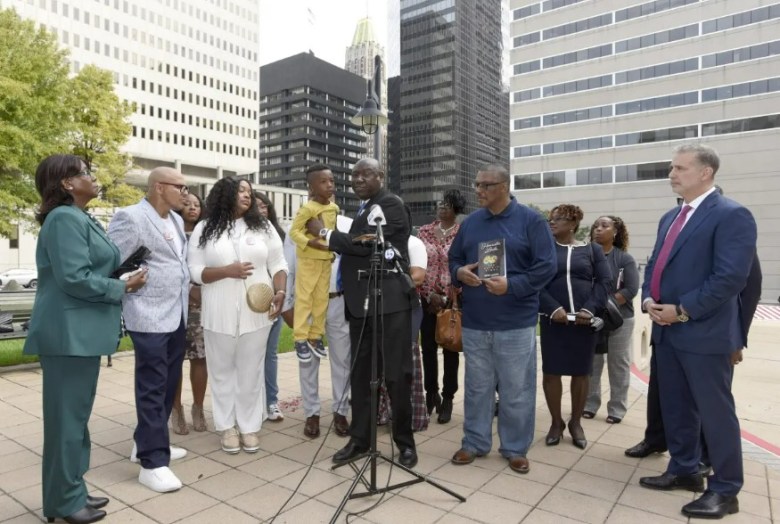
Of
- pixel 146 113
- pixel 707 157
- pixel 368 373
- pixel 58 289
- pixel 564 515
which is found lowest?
pixel 564 515

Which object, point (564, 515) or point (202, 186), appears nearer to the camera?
point (564, 515)

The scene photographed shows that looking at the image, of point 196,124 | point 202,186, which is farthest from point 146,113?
point 202,186

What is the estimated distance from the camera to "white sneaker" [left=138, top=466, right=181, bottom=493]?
12.1 ft

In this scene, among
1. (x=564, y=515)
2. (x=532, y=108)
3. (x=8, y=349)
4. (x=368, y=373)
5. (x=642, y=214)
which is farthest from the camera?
(x=532, y=108)

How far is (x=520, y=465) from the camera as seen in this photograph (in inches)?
161

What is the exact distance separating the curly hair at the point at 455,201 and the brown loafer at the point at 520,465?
2.57m

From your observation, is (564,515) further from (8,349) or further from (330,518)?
(8,349)

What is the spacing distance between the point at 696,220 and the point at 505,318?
4.81 feet

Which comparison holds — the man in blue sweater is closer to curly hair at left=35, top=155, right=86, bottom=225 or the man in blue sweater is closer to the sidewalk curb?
the sidewalk curb

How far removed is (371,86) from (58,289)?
810 centimetres

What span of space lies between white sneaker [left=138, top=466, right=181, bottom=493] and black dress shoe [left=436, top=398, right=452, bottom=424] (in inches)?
103

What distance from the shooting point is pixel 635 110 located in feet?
179

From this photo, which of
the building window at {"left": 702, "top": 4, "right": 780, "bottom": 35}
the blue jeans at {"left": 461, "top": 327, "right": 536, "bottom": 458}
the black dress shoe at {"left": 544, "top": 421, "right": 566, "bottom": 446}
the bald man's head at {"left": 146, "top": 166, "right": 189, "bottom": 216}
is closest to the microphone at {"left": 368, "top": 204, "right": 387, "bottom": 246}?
the blue jeans at {"left": 461, "top": 327, "right": 536, "bottom": 458}

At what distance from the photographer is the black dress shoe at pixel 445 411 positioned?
5.45 m
